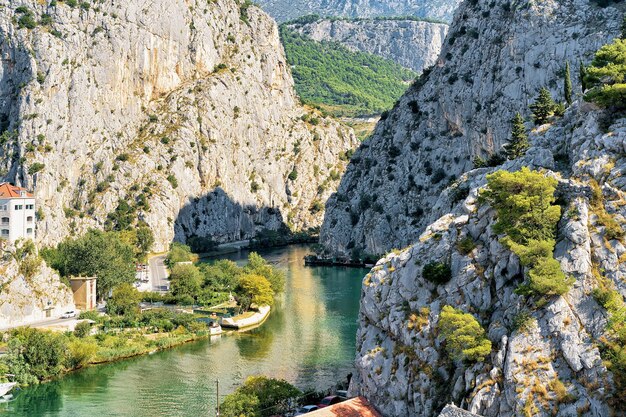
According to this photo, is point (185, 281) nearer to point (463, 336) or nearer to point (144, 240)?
point (144, 240)

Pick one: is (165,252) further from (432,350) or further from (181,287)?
(432,350)

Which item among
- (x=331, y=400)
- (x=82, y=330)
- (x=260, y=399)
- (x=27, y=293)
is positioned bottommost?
(x=331, y=400)

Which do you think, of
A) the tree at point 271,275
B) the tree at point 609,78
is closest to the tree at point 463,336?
the tree at point 609,78

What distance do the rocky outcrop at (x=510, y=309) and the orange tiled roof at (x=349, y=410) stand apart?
54cm

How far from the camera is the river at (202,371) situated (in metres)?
58.5

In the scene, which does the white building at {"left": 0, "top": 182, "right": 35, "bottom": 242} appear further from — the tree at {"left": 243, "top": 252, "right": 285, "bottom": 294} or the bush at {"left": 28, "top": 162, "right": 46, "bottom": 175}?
the bush at {"left": 28, "top": 162, "right": 46, "bottom": 175}

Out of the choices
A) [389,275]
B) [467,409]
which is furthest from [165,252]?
[467,409]

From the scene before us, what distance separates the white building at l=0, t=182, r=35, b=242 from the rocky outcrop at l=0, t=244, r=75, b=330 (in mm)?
5438

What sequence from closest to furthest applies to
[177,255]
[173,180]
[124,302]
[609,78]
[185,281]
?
[609,78], [124,302], [185,281], [177,255], [173,180]

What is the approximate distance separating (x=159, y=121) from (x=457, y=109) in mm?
60174

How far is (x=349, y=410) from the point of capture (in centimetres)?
4628

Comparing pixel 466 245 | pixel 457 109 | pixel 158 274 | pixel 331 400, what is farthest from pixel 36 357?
pixel 457 109

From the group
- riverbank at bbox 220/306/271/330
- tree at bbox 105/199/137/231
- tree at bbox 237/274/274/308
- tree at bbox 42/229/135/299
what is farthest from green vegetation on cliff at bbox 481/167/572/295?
tree at bbox 105/199/137/231

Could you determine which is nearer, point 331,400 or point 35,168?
point 331,400
